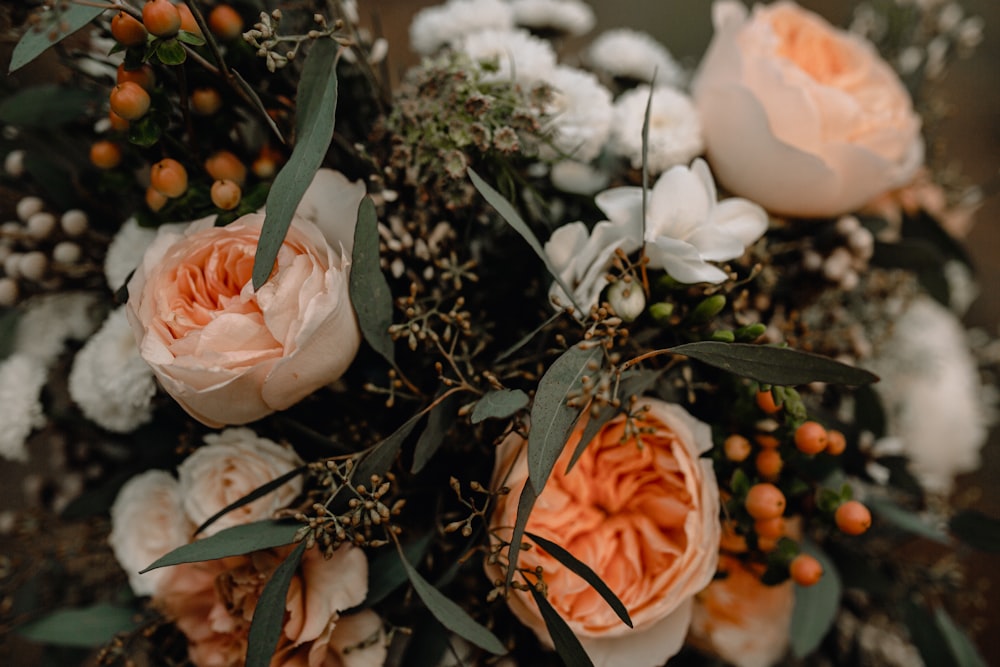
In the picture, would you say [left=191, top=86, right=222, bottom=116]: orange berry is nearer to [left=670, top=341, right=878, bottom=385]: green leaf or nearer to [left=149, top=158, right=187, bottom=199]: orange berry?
[left=149, top=158, right=187, bottom=199]: orange berry

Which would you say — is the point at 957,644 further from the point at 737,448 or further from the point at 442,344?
the point at 442,344

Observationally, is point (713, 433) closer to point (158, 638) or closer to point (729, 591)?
point (729, 591)

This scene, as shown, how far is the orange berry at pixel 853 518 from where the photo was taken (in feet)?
1.64

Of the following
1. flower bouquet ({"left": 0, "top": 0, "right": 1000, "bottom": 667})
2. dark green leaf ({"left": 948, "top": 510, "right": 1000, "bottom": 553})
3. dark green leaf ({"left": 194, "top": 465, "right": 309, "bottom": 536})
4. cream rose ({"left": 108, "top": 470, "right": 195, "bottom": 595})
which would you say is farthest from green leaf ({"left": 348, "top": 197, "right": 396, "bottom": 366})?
dark green leaf ({"left": 948, "top": 510, "right": 1000, "bottom": 553})

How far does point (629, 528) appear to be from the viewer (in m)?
0.51

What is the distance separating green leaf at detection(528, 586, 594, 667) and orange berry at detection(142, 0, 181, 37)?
16.7 inches

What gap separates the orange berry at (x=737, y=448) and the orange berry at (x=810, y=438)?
1.5 inches

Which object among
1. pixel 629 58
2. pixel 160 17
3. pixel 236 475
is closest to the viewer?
pixel 160 17

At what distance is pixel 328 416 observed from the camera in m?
0.56

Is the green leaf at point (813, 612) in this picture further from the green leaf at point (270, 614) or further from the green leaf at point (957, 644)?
the green leaf at point (270, 614)

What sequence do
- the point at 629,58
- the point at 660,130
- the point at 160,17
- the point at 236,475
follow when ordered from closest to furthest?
the point at 160,17 < the point at 236,475 < the point at 660,130 < the point at 629,58

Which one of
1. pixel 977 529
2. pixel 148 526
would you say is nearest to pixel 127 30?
pixel 148 526

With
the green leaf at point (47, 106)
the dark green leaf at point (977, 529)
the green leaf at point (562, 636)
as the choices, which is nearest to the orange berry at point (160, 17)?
the green leaf at point (47, 106)

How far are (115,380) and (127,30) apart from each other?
0.26m
